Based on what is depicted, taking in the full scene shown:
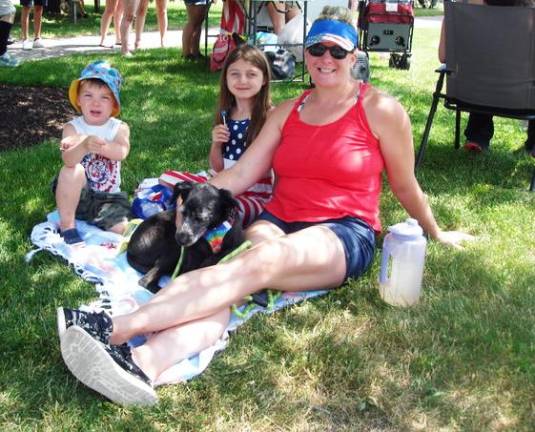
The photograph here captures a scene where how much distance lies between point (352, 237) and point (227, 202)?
61cm

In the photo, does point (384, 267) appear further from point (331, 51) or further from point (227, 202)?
point (331, 51)

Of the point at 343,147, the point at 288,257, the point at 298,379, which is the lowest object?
the point at 298,379

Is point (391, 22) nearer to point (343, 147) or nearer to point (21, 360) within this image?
point (343, 147)

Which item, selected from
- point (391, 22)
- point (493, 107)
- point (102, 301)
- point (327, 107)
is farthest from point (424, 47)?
point (102, 301)

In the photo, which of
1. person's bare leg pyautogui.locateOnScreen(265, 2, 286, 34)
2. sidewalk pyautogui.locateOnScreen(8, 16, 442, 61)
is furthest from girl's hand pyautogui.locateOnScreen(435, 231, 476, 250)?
sidewalk pyautogui.locateOnScreen(8, 16, 442, 61)

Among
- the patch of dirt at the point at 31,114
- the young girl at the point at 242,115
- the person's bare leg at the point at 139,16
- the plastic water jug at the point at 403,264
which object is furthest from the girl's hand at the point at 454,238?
the person's bare leg at the point at 139,16

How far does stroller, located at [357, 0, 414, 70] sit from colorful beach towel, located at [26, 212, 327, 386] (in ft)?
25.1

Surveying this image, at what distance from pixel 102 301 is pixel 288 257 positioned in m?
0.93

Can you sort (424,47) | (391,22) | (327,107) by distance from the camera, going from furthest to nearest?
(424,47) < (391,22) < (327,107)

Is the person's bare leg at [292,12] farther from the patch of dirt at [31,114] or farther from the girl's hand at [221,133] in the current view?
the girl's hand at [221,133]

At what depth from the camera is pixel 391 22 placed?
424 inches

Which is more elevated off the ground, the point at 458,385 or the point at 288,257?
the point at 288,257

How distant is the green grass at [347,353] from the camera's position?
8.01ft

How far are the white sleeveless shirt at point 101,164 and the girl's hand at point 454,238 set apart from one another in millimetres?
1915
